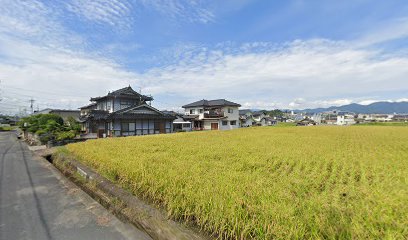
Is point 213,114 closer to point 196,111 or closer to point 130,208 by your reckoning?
point 196,111

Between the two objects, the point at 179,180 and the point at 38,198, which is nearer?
the point at 179,180

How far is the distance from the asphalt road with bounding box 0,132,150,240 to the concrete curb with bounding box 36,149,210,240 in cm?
16

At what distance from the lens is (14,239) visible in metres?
3.30

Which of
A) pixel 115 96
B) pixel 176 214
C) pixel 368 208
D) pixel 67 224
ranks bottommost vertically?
pixel 67 224

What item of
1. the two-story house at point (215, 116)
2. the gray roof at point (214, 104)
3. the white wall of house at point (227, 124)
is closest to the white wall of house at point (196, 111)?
the two-story house at point (215, 116)

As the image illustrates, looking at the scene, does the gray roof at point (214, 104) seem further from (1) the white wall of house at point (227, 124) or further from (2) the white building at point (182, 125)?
(2) the white building at point (182, 125)

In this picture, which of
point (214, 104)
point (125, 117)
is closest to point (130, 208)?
point (125, 117)

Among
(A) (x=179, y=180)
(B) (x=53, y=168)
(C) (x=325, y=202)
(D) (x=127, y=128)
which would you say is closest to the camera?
(C) (x=325, y=202)

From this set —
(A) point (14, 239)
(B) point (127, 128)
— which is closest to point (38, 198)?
(A) point (14, 239)

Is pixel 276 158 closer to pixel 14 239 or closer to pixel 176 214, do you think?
pixel 176 214

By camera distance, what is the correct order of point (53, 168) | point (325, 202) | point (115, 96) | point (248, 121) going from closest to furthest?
1. point (325, 202)
2. point (53, 168)
3. point (115, 96)
4. point (248, 121)

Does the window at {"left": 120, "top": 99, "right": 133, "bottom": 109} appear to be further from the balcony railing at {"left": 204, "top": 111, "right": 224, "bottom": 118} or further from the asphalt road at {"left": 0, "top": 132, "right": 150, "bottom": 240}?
the asphalt road at {"left": 0, "top": 132, "right": 150, "bottom": 240}

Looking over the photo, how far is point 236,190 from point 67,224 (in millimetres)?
3545

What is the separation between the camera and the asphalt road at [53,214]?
3.42m
